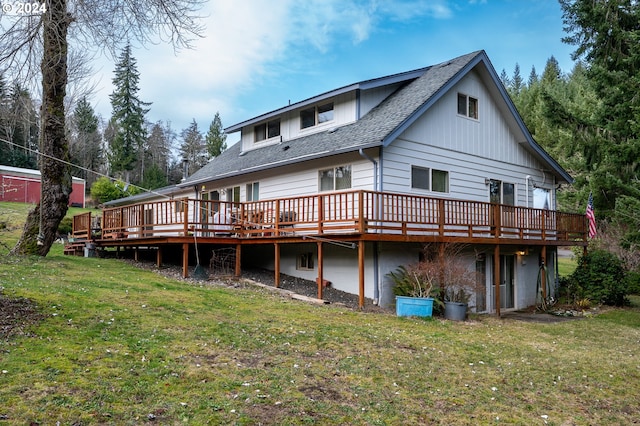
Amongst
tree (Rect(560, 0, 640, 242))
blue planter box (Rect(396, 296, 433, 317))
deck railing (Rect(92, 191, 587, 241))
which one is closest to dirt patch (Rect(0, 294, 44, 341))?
deck railing (Rect(92, 191, 587, 241))

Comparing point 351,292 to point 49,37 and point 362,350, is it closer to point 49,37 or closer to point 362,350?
point 362,350

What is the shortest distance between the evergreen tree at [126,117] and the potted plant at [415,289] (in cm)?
4396

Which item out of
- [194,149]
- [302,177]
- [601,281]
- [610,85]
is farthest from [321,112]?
[194,149]

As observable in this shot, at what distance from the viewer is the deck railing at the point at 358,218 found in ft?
39.2

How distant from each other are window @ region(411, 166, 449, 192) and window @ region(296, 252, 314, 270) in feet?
12.5

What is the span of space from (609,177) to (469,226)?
6.75 metres

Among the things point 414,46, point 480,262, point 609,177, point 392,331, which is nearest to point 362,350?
point 392,331

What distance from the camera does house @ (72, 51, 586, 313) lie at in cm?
1273

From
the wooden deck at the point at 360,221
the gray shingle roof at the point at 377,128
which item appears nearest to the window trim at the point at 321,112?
the gray shingle roof at the point at 377,128

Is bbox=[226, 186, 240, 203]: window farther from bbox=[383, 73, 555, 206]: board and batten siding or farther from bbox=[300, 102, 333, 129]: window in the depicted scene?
bbox=[383, 73, 555, 206]: board and batten siding

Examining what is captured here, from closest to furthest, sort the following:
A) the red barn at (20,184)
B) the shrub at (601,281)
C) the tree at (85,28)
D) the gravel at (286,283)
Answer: the tree at (85,28), the gravel at (286,283), the shrub at (601,281), the red barn at (20,184)

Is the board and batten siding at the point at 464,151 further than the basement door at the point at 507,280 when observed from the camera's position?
No

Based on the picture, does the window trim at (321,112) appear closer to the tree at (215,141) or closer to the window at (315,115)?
the window at (315,115)

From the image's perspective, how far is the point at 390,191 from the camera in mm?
13195
